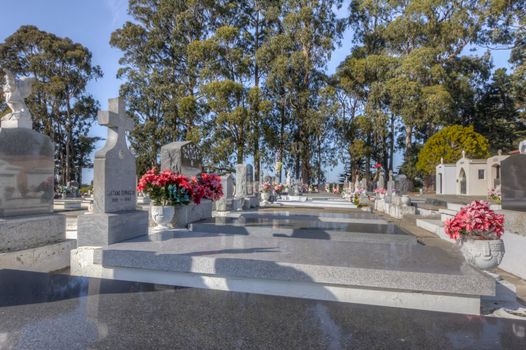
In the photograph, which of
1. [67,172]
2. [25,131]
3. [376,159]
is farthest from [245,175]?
[67,172]

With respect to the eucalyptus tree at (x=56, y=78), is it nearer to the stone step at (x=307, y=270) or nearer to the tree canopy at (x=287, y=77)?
the tree canopy at (x=287, y=77)

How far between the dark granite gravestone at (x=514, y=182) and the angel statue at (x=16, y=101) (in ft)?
23.6

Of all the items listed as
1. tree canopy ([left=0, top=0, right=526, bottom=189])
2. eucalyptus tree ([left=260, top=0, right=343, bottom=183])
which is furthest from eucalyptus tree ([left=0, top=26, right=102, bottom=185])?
eucalyptus tree ([left=260, top=0, right=343, bottom=183])

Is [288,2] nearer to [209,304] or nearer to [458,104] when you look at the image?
[458,104]

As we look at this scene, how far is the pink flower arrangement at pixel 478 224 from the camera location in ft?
11.8

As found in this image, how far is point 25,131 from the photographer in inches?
181

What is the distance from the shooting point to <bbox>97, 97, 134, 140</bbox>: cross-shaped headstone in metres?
4.71

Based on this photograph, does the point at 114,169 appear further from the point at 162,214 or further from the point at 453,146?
the point at 453,146

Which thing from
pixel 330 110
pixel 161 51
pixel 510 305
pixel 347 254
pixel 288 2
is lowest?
pixel 510 305

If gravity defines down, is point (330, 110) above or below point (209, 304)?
above

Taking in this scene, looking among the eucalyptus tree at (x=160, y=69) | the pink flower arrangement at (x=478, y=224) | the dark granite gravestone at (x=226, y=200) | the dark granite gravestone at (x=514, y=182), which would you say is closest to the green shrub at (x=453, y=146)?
the eucalyptus tree at (x=160, y=69)

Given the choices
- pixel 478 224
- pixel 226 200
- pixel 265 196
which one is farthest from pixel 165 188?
pixel 265 196

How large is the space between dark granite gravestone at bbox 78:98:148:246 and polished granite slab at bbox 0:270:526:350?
95 cm

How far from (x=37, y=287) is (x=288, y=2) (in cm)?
3059
